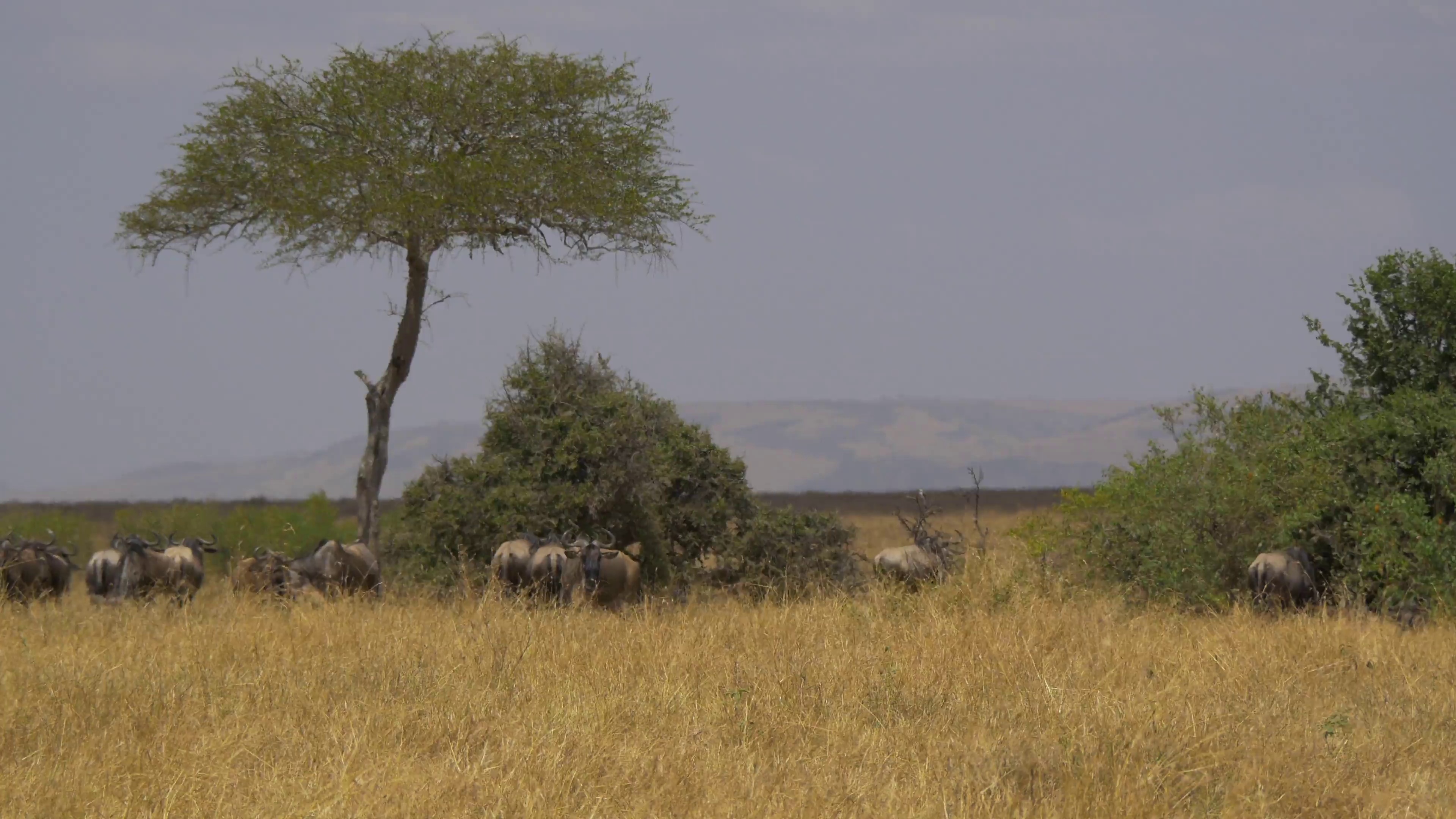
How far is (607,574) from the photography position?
16188 mm

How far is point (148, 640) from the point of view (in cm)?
1188

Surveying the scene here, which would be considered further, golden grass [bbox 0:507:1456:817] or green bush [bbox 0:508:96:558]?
green bush [bbox 0:508:96:558]

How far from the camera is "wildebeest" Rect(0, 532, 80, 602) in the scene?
17656 mm

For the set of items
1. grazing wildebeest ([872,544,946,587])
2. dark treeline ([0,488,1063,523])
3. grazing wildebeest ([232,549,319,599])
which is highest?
grazing wildebeest ([872,544,946,587])

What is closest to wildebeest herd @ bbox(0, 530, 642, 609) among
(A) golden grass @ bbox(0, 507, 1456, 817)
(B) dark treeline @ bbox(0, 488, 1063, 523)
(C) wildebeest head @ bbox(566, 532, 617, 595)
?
(C) wildebeest head @ bbox(566, 532, 617, 595)

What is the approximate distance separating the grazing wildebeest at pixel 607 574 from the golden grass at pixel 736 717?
266 centimetres

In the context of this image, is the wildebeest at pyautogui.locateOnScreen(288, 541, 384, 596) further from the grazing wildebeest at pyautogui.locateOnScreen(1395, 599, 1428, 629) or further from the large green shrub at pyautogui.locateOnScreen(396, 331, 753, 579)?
the grazing wildebeest at pyautogui.locateOnScreen(1395, 599, 1428, 629)

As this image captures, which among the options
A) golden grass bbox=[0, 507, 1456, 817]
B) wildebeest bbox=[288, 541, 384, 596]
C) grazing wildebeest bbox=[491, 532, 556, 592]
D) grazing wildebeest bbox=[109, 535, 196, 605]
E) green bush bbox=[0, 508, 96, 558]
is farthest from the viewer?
green bush bbox=[0, 508, 96, 558]

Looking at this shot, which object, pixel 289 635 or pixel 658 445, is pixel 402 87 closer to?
pixel 658 445

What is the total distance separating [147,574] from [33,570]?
181 centimetres

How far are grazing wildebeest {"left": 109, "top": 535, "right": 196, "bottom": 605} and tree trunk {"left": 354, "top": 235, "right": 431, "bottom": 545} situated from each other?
371cm

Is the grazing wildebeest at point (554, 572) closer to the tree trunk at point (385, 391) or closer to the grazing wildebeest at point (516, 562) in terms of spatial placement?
the grazing wildebeest at point (516, 562)

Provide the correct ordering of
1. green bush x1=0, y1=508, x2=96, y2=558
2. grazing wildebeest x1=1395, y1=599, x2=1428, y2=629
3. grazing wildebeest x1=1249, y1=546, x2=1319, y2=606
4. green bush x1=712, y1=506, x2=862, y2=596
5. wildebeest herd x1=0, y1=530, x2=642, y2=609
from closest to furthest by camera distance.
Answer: grazing wildebeest x1=1395, y1=599, x2=1428, y2=629, grazing wildebeest x1=1249, y1=546, x2=1319, y2=606, wildebeest herd x1=0, y1=530, x2=642, y2=609, green bush x1=712, y1=506, x2=862, y2=596, green bush x1=0, y1=508, x2=96, y2=558

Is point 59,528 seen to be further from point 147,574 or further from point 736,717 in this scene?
point 736,717
